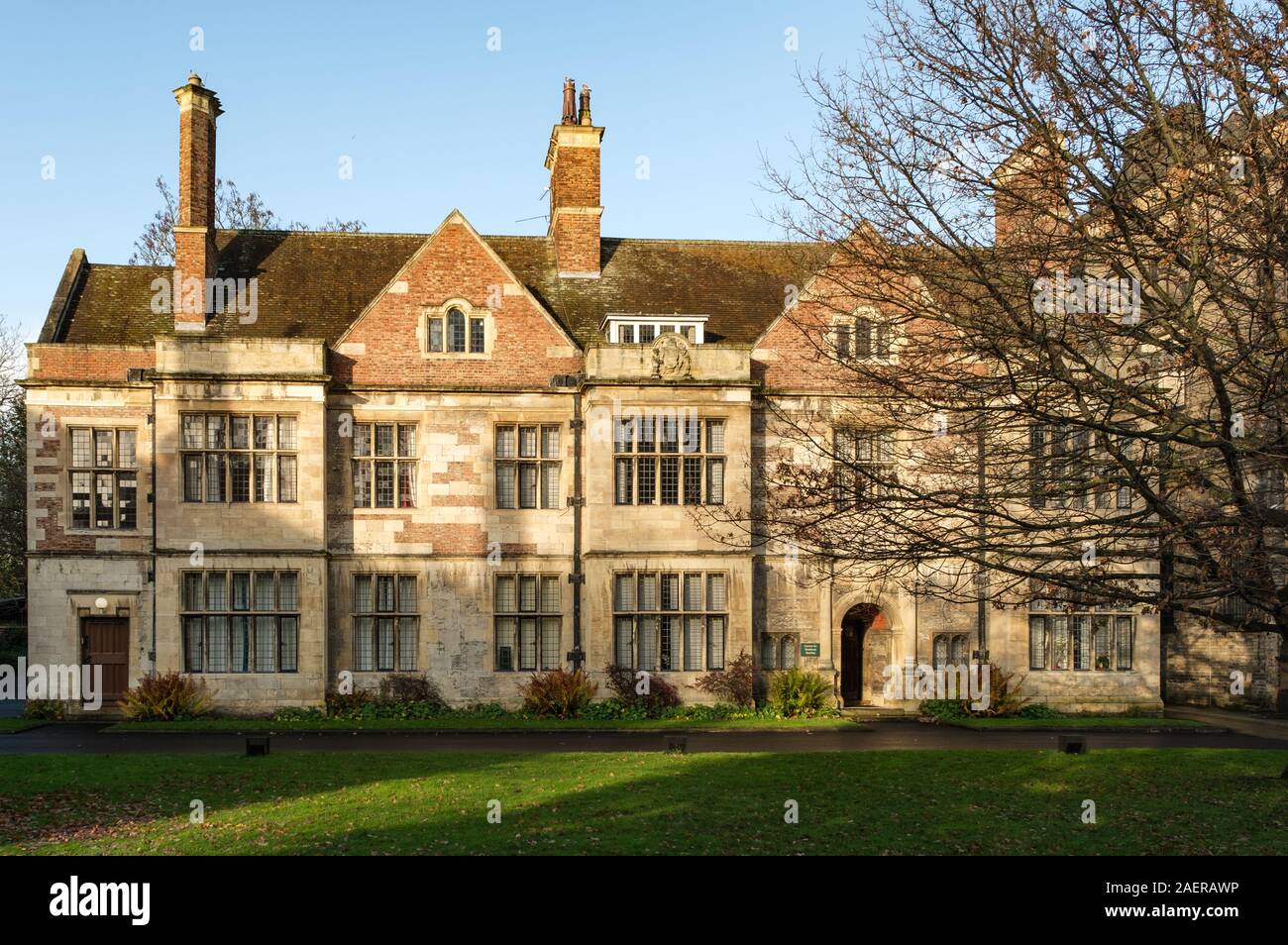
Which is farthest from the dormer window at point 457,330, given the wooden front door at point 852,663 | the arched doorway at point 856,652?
the wooden front door at point 852,663

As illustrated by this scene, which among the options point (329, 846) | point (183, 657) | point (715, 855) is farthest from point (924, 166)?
point (183, 657)

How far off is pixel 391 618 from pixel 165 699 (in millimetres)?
4641

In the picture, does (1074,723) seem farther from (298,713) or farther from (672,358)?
(298,713)

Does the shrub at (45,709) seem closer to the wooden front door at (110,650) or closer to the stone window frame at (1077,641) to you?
the wooden front door at (110,650)

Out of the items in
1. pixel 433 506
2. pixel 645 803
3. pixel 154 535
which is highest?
pixel 433 506

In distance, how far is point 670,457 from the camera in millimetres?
26734

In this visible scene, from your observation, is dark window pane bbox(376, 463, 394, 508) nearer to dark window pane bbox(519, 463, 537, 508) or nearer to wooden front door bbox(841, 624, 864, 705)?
dark window pane bbox(519, 463, 537, 508)

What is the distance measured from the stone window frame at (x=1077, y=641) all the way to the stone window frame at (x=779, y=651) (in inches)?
207

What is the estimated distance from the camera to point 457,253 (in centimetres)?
2745

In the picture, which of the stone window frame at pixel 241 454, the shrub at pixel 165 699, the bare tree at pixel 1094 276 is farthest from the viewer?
the stone window frame at pixel 241 454

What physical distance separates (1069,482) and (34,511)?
2153 centimetres

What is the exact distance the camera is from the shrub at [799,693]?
26.0 meters

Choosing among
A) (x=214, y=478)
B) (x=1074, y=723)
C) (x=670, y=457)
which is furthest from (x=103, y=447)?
(x=1074, y=723)

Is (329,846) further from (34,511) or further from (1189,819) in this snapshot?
(34,511)
